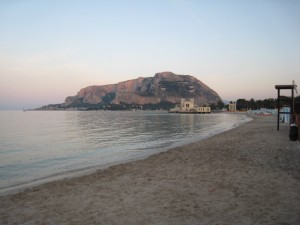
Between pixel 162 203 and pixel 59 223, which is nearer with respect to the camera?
pixel 59 223

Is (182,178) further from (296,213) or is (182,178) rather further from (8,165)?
(8,165)

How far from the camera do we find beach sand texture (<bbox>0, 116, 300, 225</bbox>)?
707 centimetres

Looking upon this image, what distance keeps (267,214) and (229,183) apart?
3.16m

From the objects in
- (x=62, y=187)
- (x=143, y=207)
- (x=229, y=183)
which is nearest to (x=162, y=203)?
(x=143, y=207)

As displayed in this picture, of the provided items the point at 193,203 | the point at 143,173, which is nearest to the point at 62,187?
the point at 143,173

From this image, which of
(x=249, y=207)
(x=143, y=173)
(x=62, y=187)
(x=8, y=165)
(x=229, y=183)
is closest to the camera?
(x=249, y=207)

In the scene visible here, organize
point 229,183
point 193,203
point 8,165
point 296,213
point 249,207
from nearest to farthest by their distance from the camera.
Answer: point 296,213, point 249,207, point 193,203, point 229,183, point 8,165

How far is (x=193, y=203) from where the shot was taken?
26.4 feet

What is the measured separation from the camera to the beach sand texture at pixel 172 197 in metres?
7.07

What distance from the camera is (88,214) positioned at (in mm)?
7609

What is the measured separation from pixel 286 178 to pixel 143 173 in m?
5.92

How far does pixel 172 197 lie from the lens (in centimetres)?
873

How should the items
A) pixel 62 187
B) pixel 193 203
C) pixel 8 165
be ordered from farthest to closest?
1. pixel 8 165
2. pixel 62 187
3. pixel 193 203

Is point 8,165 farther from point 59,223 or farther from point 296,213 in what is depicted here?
point 296,213
